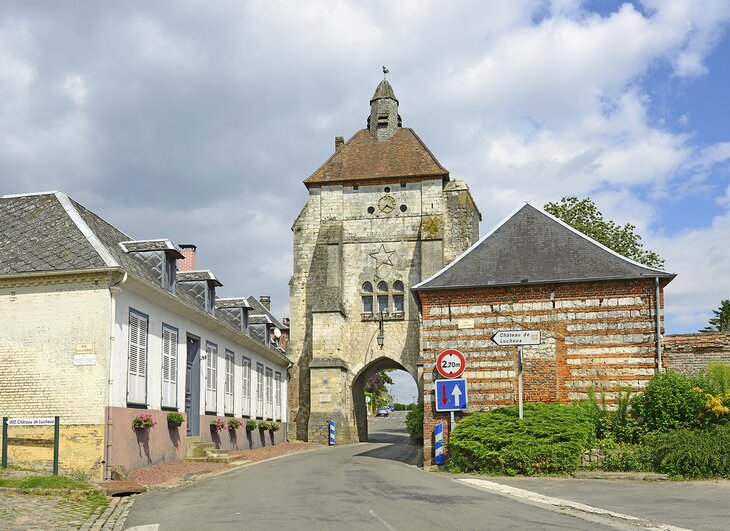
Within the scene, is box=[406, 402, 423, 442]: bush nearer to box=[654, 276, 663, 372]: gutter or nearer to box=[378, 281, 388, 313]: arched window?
box=[378, 281, 388, 313]: arched window

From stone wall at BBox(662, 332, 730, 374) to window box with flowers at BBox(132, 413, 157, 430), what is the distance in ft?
41.9

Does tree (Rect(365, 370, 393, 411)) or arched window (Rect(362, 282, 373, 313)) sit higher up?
arched window (Rect(362, 282, 373, 313))

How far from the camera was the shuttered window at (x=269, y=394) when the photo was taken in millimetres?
34781

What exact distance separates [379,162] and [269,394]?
576 inches

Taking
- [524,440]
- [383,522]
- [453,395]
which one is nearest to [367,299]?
[453,395]

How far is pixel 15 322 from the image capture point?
1738 centimetres

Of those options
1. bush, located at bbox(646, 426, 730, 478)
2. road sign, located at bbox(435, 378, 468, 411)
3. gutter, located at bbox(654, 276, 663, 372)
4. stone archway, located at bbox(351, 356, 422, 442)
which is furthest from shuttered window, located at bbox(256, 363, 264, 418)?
bush, located at bbox(646, 426, 730, 478)

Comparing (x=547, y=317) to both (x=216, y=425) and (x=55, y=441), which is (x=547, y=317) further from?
(x=55, y=441)

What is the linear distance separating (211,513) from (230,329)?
15428 millimetres

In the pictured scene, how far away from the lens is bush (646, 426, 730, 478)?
15234 millimetres

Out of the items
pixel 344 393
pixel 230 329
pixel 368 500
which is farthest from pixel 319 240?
pixel 368 500

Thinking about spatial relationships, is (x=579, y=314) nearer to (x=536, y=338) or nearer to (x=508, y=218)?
(x=536, y=338)

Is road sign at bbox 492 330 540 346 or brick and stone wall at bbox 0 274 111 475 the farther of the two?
road sign at bbox 492 330 540 346

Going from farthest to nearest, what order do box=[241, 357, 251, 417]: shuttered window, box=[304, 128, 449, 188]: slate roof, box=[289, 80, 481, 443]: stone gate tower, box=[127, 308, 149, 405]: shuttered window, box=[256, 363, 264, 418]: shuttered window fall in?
box=[304, 128, 449, 188]: slate roof < box=[289, 80, 481, 443]: stone gate tower < box=[256, 363, 264, 418]: shuttered window < box=[241, 357, 251, 417]: shuttered window < box=[127, 308, 149, 405]: shuttered window
